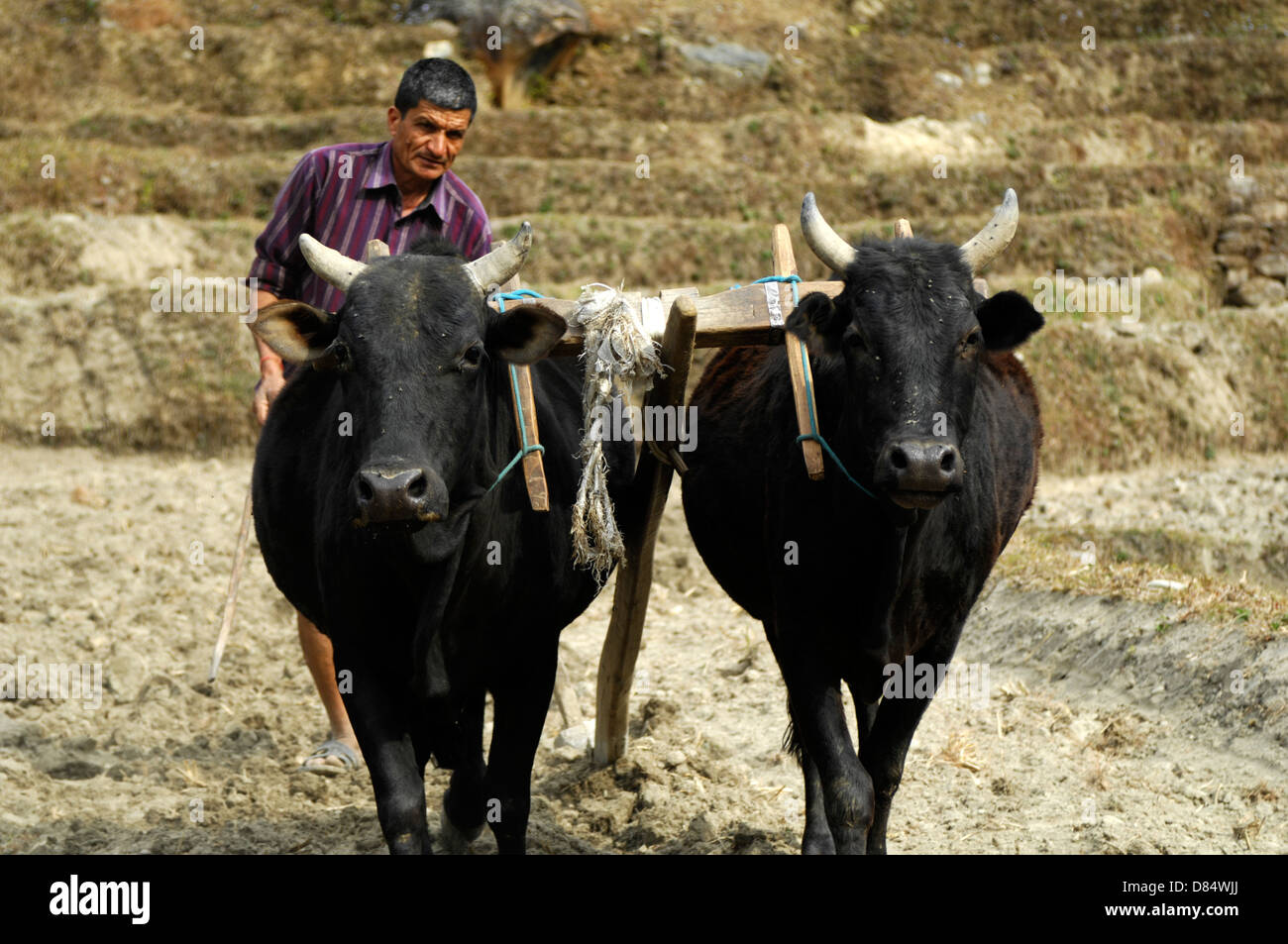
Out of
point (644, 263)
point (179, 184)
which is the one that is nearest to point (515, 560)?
point (644, 263)

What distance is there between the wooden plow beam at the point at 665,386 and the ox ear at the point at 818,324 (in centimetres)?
16

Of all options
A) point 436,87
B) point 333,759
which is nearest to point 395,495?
point 436,87

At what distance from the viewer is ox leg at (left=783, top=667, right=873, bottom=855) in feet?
12.6

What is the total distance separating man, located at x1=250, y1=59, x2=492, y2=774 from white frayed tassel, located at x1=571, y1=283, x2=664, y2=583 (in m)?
0.91

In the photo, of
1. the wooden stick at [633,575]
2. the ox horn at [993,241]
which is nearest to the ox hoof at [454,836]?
the wooden stick at [633,575]

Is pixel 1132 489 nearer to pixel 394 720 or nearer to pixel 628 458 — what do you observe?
pixel 628 458

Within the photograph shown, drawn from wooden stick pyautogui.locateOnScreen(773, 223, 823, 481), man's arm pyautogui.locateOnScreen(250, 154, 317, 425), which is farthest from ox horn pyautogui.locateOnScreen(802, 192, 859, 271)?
man's arm pyautogui.locateOnScreen(250, 154, 317, 425)

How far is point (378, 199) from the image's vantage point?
502cm

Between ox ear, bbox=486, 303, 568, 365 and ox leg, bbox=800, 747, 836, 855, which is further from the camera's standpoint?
ox leg, bbox=800, 747, 836, 855

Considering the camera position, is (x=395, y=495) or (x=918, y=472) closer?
(x=395, y=495)

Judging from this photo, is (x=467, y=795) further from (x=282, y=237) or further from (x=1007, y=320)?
(x=1007, y=320)

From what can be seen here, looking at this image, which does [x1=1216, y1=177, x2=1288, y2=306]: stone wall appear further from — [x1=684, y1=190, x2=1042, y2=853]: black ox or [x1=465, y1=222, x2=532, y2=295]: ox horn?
[x1=465, y1=222, x2=532, y2=295]: ox horn

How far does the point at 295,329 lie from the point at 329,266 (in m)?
0.21

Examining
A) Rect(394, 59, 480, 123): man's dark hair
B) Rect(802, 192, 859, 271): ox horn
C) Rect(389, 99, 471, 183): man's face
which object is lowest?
Rect(802, 192, 859, 271): ox horn
